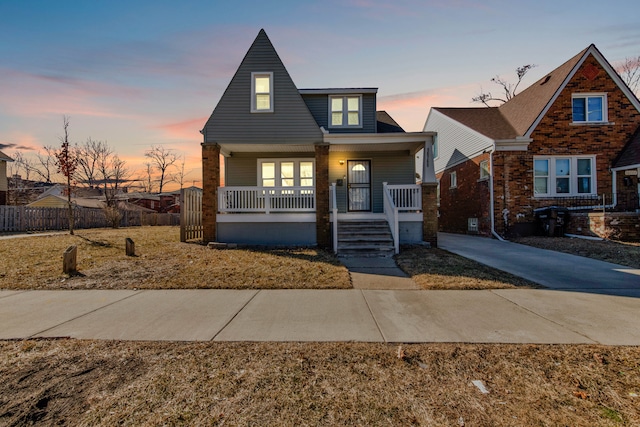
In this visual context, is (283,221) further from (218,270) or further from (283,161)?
(218,270)

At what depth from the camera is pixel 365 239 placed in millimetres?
9867

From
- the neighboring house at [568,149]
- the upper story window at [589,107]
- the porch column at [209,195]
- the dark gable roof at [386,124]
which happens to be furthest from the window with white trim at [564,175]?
the porch column at [209,195]

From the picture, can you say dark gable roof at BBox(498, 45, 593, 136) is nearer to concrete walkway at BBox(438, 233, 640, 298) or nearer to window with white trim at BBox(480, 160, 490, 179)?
window with white trim at BBox(480, 160, 490, 179)

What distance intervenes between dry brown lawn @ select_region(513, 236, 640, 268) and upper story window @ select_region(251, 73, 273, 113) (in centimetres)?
1140

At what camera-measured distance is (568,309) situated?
457 centimetres

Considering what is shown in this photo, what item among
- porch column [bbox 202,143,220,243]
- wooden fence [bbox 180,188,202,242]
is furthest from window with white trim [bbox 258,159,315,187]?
wooden fence [bbox 180,188,202,242]

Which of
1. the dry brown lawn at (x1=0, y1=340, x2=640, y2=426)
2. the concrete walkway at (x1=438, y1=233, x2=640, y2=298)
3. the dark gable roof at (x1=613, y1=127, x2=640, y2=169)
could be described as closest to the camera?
the dry brown lawn at (x1=0, y1=340, x2=640, y2=426)

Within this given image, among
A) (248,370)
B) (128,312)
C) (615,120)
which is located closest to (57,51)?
Result: (128,312)

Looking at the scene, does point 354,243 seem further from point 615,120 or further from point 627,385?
point 615,120

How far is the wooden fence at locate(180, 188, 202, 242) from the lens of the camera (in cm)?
1173

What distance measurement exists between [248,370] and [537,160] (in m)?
16.2

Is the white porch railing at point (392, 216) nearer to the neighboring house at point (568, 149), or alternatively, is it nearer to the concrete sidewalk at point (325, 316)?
the concrete sidewalk at point (325, 316)

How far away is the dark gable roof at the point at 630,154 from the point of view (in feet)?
42.9

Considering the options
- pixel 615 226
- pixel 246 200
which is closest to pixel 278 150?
pixel 246 200
